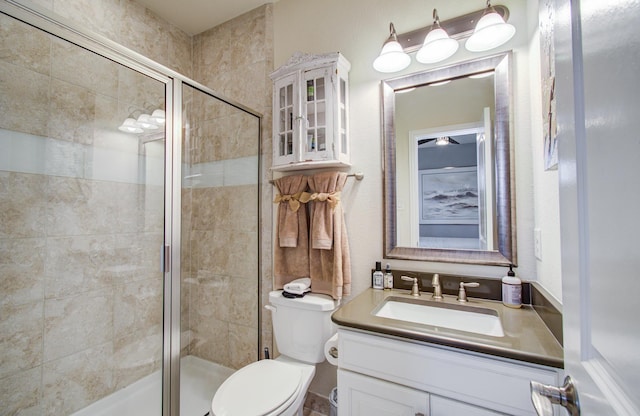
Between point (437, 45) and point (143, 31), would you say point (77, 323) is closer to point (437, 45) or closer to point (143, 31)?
point (143, 31)

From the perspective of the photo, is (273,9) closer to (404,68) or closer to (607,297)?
(404,68)

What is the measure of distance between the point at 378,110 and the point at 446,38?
439 mm

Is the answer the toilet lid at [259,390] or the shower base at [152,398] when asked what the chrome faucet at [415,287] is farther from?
the shower base at [152,398]

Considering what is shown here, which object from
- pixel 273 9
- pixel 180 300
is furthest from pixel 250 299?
pixel 273 9

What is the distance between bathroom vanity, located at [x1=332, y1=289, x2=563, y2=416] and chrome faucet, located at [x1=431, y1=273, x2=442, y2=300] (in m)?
0.17

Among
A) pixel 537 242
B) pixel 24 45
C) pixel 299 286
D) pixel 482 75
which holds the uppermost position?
pixel 24 45

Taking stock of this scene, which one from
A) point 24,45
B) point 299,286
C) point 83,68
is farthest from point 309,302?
point 24,45

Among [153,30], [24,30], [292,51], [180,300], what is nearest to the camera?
[24,30]

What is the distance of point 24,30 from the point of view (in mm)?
1146

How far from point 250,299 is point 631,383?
187cm

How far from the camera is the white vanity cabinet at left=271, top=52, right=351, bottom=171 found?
58.4 inches

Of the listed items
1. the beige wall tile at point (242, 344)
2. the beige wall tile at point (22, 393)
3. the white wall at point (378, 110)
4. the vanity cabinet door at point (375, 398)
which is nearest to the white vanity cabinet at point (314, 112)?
the white wall at point (378, 110)

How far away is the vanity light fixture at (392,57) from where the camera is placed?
4.47 feet

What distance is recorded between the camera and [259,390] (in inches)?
46.6
